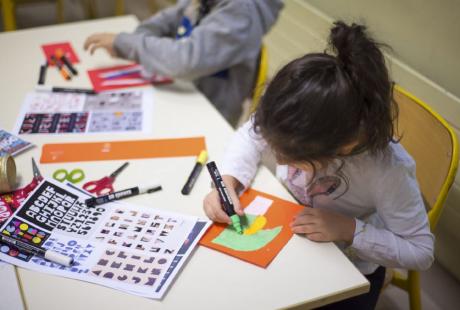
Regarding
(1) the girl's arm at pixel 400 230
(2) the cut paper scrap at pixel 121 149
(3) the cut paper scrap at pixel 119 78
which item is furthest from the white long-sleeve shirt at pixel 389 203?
(3) the cut paper scrap at pixel 119 78

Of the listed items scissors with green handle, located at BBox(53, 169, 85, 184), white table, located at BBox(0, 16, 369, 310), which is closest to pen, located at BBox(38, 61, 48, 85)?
white table, located at BBox(0, 16, 369, 310)

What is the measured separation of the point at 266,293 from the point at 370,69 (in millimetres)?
443

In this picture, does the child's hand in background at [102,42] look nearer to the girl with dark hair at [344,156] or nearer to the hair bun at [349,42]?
the girl with dark hair at [344,156]

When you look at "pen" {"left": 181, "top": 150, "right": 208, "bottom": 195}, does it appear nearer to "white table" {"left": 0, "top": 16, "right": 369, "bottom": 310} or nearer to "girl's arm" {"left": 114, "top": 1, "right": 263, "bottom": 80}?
"white table" {"left": 0, "top": 16, "right": 369, "bottom": 310}

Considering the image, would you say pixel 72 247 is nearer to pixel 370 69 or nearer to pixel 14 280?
pixel 14 280

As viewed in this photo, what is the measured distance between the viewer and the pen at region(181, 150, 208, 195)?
A: 104 cm

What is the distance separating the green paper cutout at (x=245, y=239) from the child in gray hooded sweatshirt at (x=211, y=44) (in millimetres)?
675

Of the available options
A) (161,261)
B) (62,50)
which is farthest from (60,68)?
(161,261)

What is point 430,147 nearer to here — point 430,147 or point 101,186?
point 430,147

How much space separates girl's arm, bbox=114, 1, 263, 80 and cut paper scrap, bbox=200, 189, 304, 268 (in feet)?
1.87

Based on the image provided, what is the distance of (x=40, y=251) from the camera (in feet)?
2.86

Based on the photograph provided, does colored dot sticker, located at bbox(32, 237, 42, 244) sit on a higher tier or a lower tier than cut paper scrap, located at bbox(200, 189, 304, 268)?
lower

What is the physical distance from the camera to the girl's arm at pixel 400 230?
92cm

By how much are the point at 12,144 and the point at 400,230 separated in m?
0.95
